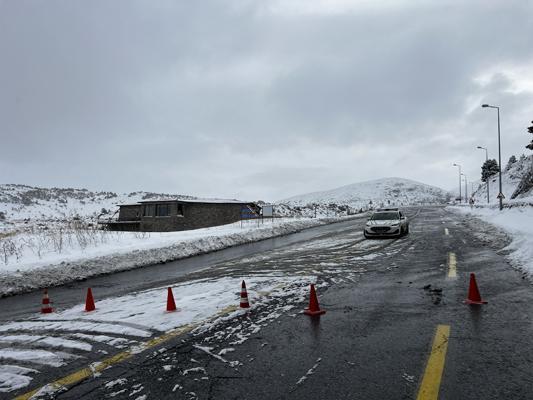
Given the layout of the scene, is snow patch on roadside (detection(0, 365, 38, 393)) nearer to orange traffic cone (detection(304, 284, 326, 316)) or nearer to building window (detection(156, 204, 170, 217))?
orange traffic cone (detection(304, 284, 326, 316))

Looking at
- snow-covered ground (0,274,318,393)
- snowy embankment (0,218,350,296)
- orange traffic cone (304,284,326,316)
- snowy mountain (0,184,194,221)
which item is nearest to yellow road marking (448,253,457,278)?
snow-covered ground (0,274,318,393)

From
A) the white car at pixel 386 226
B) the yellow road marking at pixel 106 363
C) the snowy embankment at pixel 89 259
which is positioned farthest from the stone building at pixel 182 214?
the yellow road marking at pixel 106 363

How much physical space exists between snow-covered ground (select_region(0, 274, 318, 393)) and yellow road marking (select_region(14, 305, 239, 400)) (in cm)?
3

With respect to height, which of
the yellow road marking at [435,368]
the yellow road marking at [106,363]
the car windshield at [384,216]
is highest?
the car windshield at [384,216]

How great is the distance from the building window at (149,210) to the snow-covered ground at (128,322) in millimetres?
31214

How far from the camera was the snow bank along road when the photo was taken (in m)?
3.87

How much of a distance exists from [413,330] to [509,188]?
10704 cm

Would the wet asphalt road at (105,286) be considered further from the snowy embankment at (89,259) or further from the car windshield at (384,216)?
the car windshield at (384,216)

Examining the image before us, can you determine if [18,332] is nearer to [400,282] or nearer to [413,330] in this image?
[413,330]

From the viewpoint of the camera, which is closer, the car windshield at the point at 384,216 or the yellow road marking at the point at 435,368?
the yellow road marking at the point at 435,368

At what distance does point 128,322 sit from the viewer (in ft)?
21.3

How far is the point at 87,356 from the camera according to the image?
16.3 ft

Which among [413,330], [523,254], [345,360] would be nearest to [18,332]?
[345,360]

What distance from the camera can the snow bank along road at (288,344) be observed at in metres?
3.87
